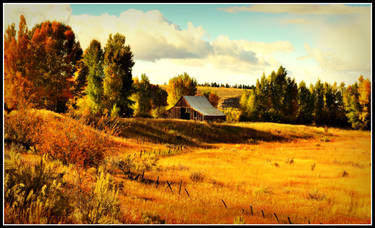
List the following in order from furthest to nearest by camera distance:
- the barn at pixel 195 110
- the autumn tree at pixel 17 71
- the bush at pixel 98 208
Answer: the barn at pixel 195 110 → the autumn tree at pixel 17 71 → the bush at pixel 98 208

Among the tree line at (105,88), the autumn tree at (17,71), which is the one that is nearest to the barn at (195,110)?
the tree line at (105,88)

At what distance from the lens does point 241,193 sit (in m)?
7.61

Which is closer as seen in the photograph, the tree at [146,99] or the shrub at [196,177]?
the shrub at [196,177]

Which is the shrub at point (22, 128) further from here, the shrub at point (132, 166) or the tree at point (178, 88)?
the tree at point (178, 88)

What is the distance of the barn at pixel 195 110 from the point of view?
38406 millimetres

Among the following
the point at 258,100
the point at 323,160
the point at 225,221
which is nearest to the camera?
the point at 225,221

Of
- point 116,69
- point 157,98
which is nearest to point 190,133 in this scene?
point 116,69

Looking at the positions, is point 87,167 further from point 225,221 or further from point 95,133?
point 225,221

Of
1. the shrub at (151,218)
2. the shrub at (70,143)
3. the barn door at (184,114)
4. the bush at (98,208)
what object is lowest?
the shrub at (151,218)

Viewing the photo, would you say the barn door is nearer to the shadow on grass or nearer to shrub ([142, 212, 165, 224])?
the shadow on grass

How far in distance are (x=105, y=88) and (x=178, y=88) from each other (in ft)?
93.7

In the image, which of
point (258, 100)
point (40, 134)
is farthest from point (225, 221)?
point (258, 100)

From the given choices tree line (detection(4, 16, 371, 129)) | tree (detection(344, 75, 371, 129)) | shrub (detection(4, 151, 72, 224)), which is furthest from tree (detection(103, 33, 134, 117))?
shrub (detection(4, 151, 72, 224))

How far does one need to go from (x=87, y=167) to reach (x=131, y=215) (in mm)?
3590
